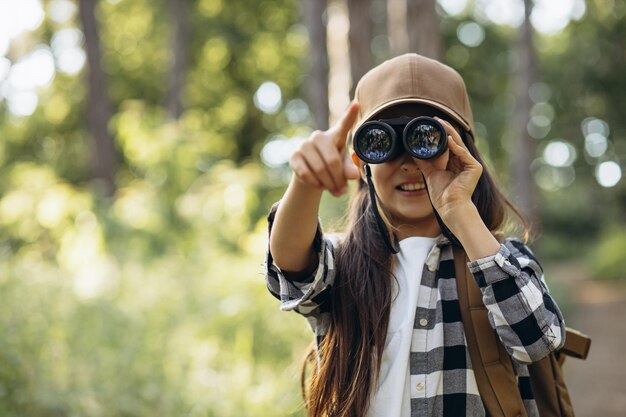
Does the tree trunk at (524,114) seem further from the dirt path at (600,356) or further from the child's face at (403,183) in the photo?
the child's face at (403,183)

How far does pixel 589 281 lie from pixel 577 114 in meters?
10.0

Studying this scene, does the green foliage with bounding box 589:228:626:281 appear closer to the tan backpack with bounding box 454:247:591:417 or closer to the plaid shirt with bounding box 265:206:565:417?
the tan backpack with bounding box 454:247:591:417

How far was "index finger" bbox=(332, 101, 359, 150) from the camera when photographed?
1.73 metres

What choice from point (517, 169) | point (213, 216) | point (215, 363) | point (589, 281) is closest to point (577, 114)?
point (589, 281)

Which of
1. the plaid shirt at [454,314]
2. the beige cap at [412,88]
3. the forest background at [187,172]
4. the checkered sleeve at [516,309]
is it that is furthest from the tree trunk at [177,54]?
the checkered sleeve at [516,309]

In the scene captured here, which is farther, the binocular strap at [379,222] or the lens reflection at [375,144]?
the binocular strap at [379,222]

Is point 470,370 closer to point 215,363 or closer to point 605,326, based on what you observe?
point 215,363

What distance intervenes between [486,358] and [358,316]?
334mm

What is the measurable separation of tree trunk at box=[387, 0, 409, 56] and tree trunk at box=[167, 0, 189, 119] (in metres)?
7.99

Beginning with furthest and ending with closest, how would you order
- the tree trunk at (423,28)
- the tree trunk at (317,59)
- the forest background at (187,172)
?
the tree trunk at (317,59) → the tree trunk at (423,28) → the forest background at (187,172)

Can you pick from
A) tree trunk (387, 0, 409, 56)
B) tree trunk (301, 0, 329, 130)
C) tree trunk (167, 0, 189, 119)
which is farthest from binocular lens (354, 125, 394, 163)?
tree trunk (167, 0, 189, 119)

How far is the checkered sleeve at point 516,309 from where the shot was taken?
1.68 meters

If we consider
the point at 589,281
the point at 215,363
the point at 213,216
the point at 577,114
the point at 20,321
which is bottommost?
the point at 589,281

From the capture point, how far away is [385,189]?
190 cm
